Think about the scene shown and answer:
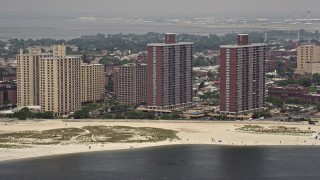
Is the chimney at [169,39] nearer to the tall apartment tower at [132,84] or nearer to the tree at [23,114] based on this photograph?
the tall apartment tower at [132,84]

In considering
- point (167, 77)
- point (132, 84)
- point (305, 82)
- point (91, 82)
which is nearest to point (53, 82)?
point (91, 82)

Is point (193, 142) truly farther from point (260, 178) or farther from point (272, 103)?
point (272, 103)

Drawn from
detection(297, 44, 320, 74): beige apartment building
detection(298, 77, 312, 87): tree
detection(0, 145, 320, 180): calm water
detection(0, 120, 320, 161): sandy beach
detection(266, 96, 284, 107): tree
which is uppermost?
detection(297, 44, 320, 74): beige apartment building

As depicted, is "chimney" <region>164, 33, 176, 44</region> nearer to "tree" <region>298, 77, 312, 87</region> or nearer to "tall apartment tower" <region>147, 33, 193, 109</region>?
"tall apartment tower" <region>147, 33, 193, 109</region>

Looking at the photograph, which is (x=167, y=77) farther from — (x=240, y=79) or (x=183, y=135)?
(x=183, y=135)

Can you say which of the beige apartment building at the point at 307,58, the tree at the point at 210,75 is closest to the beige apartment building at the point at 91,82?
the tree at the point at 210,75

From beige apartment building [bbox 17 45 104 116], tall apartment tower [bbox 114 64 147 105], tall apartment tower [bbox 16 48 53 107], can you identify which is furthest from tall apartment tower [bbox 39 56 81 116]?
tall apartment tower [bbox 114 64 147 105]

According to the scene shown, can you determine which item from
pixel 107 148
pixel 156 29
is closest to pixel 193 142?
pixel 107 148
